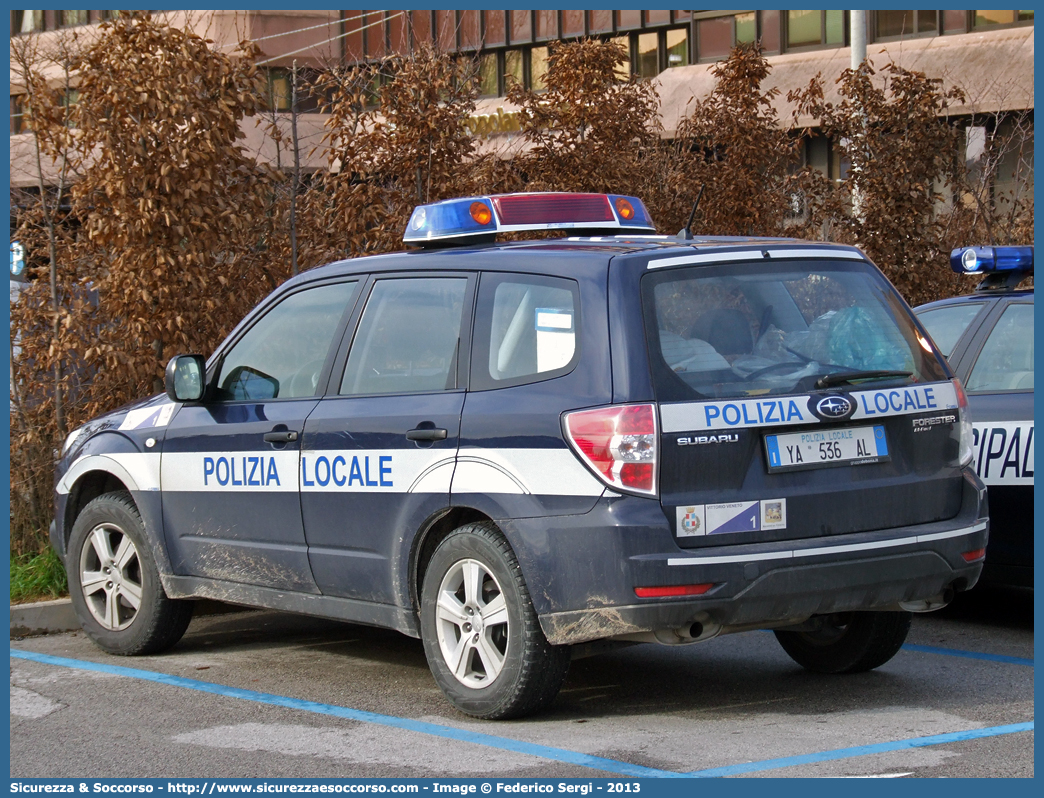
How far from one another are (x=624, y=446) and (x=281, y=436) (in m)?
1.89

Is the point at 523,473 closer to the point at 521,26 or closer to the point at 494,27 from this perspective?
the point at 521,26

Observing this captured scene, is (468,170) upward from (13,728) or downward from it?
upward

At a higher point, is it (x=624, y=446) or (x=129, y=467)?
A: (x=624, y=446)

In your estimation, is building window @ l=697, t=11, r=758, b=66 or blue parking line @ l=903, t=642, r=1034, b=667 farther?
building window @ l=697, t=11, r=758, b=66

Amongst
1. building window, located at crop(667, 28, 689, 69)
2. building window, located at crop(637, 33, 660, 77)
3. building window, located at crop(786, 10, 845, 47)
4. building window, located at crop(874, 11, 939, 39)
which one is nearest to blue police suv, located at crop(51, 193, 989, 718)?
building window, located at crop(874, 11, 939, 39)

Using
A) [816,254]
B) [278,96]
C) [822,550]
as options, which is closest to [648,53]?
[278,96]

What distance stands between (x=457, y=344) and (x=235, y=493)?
144 centimetres

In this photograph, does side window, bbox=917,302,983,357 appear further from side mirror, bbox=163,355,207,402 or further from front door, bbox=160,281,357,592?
side mirror, bbox=163,355,207,402

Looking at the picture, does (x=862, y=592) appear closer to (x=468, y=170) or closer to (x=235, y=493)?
(x=235, y=493)

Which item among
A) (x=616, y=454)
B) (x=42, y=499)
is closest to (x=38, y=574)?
(x=42, y=499)

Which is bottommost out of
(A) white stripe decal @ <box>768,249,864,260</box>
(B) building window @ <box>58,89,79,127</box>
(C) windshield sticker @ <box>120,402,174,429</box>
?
(C) windshield sticker @ <box>120,402,174,429</box>

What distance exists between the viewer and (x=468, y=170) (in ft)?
37.5

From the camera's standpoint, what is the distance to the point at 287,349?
663 cm

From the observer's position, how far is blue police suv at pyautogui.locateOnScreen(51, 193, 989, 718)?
5.12 meters
